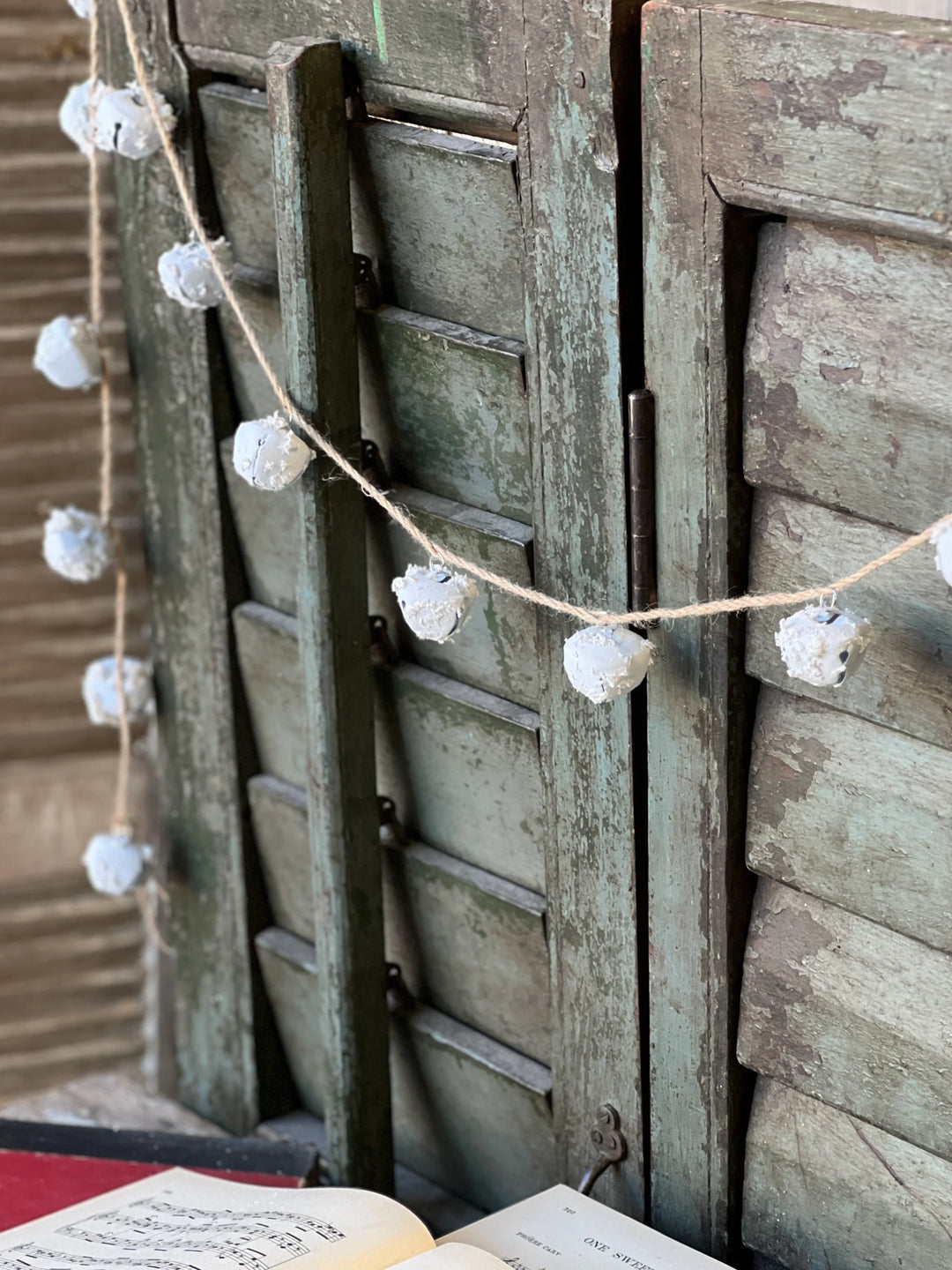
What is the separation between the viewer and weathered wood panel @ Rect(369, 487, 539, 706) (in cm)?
109

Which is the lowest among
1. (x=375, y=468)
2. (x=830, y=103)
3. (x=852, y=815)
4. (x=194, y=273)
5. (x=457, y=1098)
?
(x=457, y=1098)

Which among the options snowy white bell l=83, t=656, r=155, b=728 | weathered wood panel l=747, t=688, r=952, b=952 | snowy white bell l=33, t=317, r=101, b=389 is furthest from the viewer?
snowy white bell l=83, t=656, r=155, b=728

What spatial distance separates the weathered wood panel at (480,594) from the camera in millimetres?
1095

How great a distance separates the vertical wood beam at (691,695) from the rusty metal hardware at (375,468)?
246 mm

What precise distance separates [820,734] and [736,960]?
16cm

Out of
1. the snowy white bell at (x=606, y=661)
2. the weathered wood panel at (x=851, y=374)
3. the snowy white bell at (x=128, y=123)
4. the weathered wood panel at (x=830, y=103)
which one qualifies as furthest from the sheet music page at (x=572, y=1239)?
the snowy white bell at (x=128, y=123)

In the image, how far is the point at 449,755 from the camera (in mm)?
1202

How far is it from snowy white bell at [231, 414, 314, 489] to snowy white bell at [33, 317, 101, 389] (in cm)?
29

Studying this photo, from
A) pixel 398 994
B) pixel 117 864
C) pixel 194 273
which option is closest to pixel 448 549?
pixel 194 273

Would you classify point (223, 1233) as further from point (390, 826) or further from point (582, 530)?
point (582, 530)

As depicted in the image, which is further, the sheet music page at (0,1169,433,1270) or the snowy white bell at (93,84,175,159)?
the snowy white bell at (93,84,175,159)

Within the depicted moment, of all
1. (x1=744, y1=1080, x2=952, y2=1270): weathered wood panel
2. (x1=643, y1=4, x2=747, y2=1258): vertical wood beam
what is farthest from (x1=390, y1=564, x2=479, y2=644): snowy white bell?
(x1=744, y1=1080, x2=952, y2=1270): weathered wood panel

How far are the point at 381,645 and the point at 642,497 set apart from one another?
0.30m

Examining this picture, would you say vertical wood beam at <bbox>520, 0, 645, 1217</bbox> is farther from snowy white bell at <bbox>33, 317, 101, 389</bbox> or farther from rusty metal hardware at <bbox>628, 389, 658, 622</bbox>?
snowy white bell at <bbox>33, 317, 101, 389</bbox>
